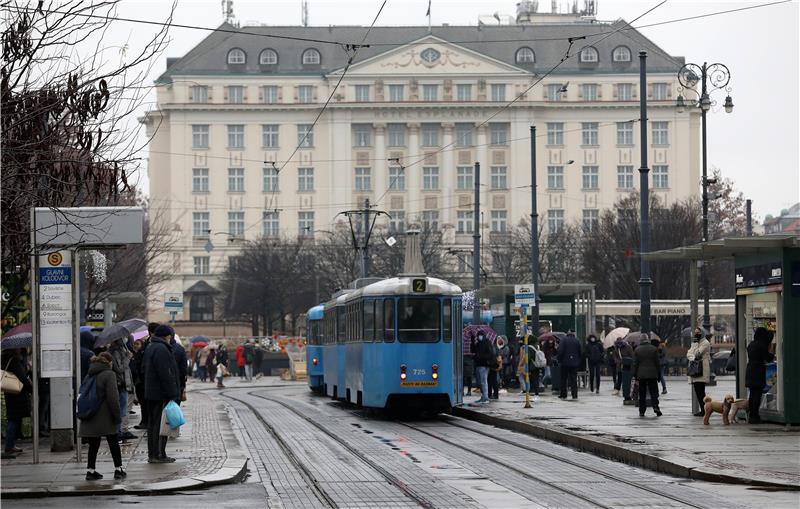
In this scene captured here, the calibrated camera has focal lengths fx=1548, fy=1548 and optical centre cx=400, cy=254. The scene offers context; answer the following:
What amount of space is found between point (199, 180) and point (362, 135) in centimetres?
1315

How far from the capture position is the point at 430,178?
119375 millimetres

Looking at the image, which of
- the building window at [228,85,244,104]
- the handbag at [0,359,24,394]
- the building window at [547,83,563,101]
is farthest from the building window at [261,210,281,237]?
the handbag at [0,359,24,394]

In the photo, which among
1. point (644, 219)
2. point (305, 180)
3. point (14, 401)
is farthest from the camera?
point (305, 180)

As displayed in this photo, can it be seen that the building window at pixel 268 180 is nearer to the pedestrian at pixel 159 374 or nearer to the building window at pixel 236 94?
the building window at pixel 236 94

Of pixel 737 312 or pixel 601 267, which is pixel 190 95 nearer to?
pixel 601 267

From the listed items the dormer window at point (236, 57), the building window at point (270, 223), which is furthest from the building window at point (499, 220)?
the dormer window at point (236, 57)

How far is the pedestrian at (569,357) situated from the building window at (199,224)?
3397 inches

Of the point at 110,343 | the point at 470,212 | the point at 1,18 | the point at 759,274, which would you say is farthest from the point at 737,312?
the point at 470,212

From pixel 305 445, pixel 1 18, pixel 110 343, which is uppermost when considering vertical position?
pixel 1 18

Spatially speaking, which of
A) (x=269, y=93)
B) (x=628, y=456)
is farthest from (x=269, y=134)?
(x=628, y=456)

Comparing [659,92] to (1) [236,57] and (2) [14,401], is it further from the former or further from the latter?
(2) [14,401]

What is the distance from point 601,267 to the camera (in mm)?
76625

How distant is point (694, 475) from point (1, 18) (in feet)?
29.4

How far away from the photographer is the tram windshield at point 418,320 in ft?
96.8
